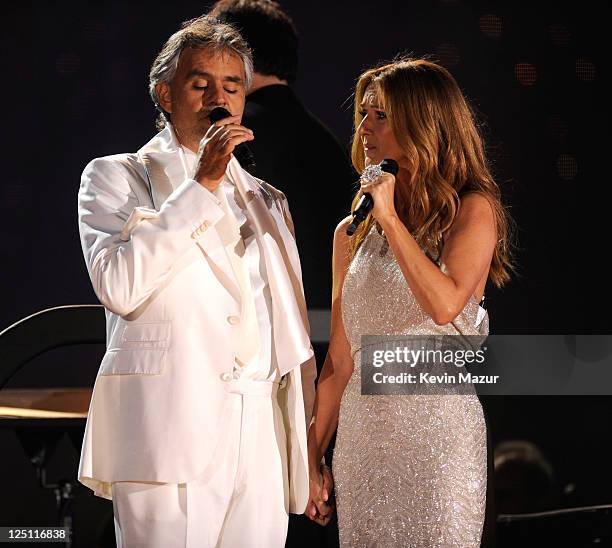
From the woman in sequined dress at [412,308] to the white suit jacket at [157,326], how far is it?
31 cm

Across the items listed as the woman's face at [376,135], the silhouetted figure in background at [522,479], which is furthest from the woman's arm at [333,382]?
the silhouetted figure in background at [522,479]

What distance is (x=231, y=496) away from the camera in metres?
1.84

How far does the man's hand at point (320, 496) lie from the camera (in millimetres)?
2129

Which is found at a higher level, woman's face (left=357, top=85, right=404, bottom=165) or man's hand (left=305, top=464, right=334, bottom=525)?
woman's face (left=357, top=85, right=404, bottom=165)

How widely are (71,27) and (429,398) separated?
2203 millimetres

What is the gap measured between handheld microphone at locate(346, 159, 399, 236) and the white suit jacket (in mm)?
291

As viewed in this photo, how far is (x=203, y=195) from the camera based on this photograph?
1.80 m

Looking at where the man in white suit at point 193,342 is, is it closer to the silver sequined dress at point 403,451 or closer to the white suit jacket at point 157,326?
the white suit jacket at point 157,326

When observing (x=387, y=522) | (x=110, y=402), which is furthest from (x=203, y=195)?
(x=387, y=522)

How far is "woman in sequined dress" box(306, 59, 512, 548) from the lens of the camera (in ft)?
6.64

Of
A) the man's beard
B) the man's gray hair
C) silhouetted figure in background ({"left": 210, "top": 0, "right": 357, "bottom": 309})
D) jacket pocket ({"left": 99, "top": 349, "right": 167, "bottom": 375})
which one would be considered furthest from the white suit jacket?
silhouetted figure in background ({"left": 210, "top": 0, "right": 357, "bottom": 309})

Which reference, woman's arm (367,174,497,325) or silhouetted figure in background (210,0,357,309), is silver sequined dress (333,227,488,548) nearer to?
woman's arm (367,174,497,325)

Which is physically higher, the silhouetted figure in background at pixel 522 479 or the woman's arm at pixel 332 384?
the woman's arm at pixel 332 384

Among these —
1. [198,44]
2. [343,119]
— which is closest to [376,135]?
A: [198,44]
